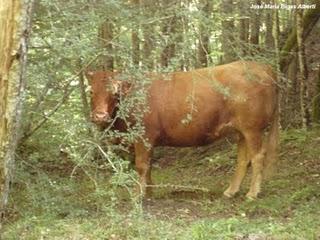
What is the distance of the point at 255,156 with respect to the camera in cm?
871

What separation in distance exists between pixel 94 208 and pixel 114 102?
1.39m

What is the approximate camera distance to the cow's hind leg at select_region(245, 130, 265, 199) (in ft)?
28.3

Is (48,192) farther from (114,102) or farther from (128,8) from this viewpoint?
(128,8)

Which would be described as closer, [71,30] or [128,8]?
[71,30]

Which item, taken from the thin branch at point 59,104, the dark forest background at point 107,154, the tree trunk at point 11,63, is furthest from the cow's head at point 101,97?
the tree trunk at point 11,63

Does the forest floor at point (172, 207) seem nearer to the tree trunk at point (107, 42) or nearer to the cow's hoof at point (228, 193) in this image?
the cow's hoof at point (228, 193)

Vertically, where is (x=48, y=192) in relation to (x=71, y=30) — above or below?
below

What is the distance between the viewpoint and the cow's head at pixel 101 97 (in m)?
8.24

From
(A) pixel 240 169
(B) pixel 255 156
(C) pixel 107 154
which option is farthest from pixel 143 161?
(C) pixel 107 154

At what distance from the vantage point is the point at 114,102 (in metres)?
8.45

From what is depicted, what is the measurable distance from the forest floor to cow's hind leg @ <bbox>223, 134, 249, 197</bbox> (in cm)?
21

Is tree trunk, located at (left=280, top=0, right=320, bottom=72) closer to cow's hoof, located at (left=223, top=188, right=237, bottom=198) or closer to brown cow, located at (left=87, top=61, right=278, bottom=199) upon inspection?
brown cow, located at (left=87, top=61, right=278, bottom=199)

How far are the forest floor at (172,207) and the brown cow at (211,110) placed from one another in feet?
1.59

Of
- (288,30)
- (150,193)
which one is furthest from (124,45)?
(288,30)
